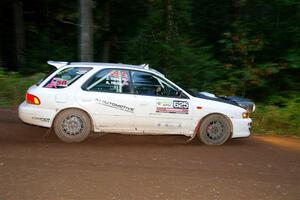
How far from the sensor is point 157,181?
7559mm

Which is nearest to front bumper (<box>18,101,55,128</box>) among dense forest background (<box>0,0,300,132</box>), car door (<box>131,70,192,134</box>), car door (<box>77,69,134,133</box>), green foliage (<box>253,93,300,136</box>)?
car door (<box>77,69,134,133</box>)

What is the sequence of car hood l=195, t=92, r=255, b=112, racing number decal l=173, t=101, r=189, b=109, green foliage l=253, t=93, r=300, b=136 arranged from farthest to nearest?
green foliage l=253, t=93, r=300, b=136 → car hood l=195, t=92, r=255, b=112 → racing number decal l=173, t=101, r=189, b=109

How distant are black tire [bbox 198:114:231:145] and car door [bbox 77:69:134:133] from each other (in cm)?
145

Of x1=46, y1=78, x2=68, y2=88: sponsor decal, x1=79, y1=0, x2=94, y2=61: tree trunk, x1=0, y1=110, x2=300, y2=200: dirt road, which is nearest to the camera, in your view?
x1=0, y1=110, x2=300, y2=200: dirt road

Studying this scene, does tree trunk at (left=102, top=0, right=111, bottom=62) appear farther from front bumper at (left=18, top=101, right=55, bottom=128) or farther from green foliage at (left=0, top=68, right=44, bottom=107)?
front bumper at (left=18, top=101, right=55, bottom=128)

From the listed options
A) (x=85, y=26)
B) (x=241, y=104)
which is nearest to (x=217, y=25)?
(x=85, y=26)

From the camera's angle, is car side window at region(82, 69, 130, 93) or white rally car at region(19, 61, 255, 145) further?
car side window at region(82, 69, 130, 93)

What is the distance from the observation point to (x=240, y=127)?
1055 cm

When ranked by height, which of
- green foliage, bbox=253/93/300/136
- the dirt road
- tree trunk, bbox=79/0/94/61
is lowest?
the dirt road

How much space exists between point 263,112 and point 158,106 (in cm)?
454

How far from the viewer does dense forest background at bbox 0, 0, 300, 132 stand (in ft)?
56.7

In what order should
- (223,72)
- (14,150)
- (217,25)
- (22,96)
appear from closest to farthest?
1. (14,150)
2. (22,96)
3. (223,72)
4. (217,25)

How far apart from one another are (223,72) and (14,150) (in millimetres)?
10536

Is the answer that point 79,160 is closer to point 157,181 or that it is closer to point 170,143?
point 157,181
